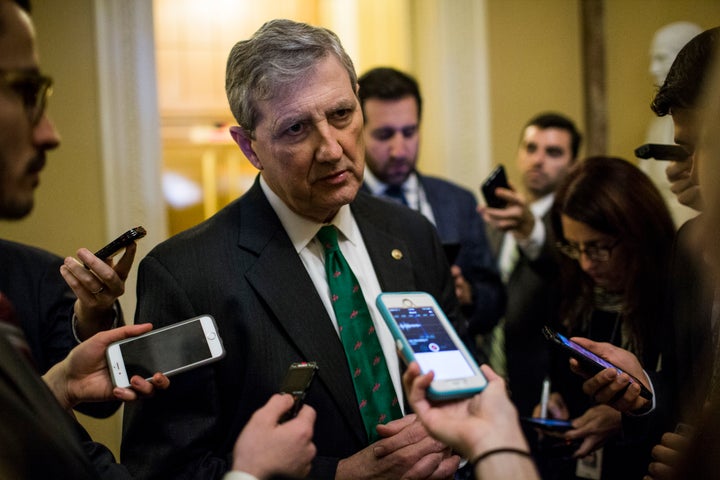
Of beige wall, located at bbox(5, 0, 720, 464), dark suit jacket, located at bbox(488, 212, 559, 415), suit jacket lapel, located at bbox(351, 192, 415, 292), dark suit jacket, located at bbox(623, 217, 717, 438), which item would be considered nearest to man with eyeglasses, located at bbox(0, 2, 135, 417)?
suit jacket lapel, located at bbox(351, 192, 415, 292)

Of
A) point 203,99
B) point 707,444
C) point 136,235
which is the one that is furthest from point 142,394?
point 203,99

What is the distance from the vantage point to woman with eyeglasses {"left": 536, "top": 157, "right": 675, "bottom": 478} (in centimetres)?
208

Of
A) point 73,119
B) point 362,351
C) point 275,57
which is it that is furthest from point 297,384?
point 73,119

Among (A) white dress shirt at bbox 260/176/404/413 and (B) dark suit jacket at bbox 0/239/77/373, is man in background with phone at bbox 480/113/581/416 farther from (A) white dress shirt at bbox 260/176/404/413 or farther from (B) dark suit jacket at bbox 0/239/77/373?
(B) dark suit jacket at bbox 0/239/77/373

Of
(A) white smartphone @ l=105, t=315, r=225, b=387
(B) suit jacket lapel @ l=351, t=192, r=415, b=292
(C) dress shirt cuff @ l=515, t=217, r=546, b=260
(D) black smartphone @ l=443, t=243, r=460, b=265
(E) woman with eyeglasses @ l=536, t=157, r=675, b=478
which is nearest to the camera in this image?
(A) white smartphone @ l=105, t=315, r=225, b=387

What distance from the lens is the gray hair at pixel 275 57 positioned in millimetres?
1646

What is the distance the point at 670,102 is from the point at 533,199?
224 centimetres

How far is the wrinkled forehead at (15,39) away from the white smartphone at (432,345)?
739 millimetres

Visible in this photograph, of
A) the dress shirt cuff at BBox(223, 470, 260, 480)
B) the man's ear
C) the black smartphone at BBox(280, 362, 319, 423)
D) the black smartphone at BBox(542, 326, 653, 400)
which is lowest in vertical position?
the dress shirt cuff at BBox(223, 470, 260, 480)

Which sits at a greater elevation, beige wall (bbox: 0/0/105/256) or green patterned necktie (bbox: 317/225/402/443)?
beige wall (bbox: 0/0/105/256)

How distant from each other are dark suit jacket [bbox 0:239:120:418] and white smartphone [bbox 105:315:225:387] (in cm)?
44

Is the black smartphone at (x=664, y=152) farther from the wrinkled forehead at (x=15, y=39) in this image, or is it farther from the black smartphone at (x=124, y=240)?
the wrinkled forehead at (x=15, y=39)

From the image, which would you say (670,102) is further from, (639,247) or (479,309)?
(479,309)

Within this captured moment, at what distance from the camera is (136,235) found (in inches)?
62.5
